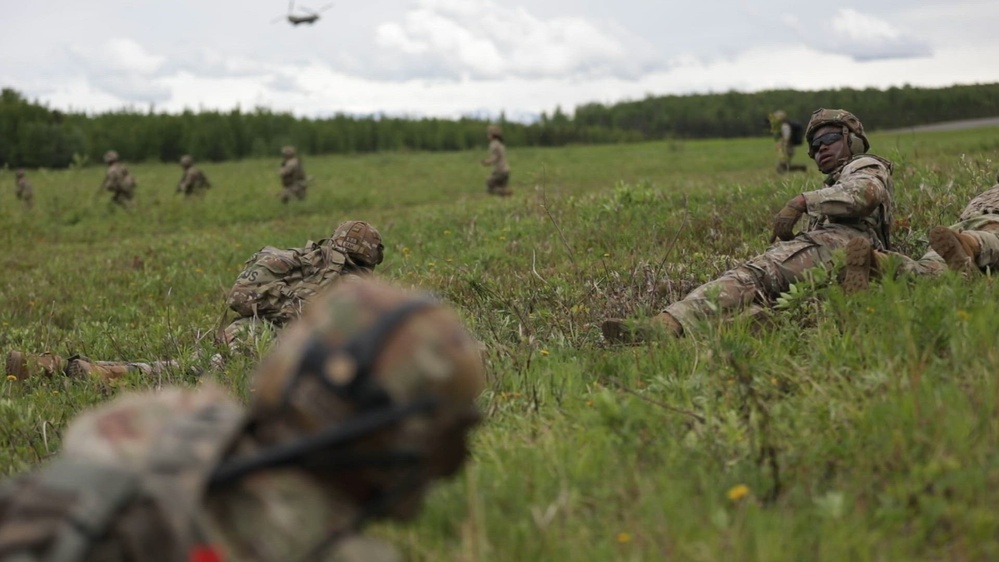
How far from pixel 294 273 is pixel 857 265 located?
4.20 meters

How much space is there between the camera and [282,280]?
723cm

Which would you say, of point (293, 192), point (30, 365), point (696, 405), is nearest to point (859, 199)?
point (696, 405)

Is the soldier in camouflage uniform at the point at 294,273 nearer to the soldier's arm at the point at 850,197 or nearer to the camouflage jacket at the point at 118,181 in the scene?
the soldier's arm at the point at 850,197

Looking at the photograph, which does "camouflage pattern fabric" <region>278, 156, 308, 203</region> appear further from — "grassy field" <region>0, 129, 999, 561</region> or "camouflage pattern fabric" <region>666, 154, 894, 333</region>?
"camouflage pattern fabric" <region>666, 154, 894, 333</region>

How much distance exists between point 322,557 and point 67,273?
11.2 metres

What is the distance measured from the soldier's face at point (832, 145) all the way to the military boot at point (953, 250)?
1.00 m

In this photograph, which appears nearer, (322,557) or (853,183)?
(322,557)

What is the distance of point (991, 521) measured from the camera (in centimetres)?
263

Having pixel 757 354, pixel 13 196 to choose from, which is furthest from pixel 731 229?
pixel 13 196

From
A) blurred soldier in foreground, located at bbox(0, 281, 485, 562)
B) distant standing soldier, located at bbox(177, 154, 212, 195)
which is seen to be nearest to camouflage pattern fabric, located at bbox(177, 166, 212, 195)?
distant standing soldier, located at bbox(177, 154, 212, 195)

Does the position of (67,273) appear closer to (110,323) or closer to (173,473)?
(110,323)

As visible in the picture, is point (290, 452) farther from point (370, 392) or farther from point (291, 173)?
point (291, 173)

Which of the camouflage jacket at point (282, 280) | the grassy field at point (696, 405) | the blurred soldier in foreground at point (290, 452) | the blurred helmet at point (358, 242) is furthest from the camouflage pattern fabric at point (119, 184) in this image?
the blurred soldier in foreground at point (290, 452)

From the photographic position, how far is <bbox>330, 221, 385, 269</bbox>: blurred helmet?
23.5 ft
